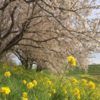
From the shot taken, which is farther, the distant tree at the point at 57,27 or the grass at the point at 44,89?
the distant tree at the point at 57,27

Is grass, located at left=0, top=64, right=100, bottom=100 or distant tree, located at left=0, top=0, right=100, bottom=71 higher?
distant tree, located at left=0, top=0, right=100, bottom=71

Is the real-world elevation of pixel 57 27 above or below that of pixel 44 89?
above

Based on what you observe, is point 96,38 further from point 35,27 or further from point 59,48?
point 35,27

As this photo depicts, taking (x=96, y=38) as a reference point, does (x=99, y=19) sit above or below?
above

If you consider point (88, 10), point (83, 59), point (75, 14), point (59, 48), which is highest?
point (88, 10)

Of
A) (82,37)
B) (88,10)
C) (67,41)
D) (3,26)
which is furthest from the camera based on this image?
(3,26)

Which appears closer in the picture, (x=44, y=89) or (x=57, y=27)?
(x=44, y=89)

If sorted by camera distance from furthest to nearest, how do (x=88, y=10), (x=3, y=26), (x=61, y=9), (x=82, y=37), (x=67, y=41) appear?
(x=3, y=26), (x=67, y=41), (x=82, y=37), (x=88, y=10), (x=61, y=9)

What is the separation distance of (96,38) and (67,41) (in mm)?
1434

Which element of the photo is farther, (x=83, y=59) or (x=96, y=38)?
(x=83, y=59)

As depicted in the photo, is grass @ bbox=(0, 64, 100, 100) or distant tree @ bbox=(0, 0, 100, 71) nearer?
grass @ bbox=(0, 64, 100, 100)

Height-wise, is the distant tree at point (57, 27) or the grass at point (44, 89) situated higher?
the distant tree at point (57, 27)

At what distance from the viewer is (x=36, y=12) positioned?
5.60 m

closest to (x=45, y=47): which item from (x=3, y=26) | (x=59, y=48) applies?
(x=59, y=48)
